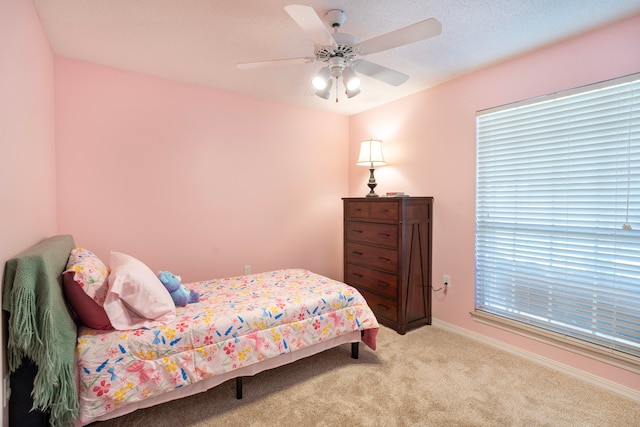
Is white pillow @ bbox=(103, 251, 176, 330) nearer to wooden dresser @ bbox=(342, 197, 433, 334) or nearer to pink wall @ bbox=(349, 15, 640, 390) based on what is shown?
wooden dresser @ bbox=(342, 197, 433, 334)

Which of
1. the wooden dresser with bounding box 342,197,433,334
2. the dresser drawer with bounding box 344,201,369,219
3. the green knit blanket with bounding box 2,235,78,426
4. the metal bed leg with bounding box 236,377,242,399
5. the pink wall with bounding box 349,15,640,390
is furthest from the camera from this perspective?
the dresser drawer with bounding box 344,201,369,219

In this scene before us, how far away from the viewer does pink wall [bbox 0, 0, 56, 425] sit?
131cm

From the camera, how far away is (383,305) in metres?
3.01

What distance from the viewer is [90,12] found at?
1826 millimetres

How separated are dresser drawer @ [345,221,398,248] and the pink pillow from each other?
7.37ft

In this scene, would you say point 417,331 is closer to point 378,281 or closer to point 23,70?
point 378,281

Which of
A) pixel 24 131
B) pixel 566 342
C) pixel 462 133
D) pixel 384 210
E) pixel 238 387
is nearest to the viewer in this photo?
pixel 24 131

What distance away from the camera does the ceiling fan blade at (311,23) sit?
135 cm

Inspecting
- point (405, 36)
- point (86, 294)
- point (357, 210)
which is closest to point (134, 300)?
point (86, 294)

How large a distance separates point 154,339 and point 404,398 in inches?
60.0

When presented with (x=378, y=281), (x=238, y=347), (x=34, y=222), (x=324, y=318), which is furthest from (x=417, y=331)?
(x=34, y=222)

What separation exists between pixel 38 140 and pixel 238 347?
178cm

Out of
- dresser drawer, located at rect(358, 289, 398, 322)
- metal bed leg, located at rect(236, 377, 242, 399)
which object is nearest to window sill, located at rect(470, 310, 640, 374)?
dresser drawer, located at rect(358, 289, 398, 322)

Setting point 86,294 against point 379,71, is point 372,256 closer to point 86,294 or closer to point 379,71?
point 379,71
